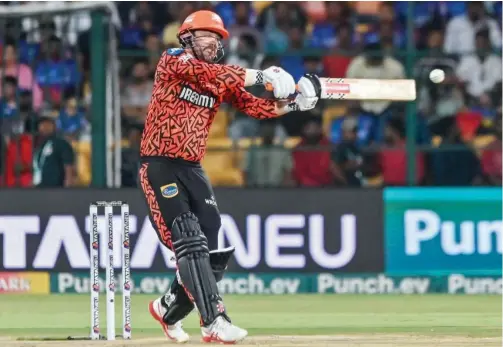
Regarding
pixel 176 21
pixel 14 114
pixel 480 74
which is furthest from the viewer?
pixel 176 21

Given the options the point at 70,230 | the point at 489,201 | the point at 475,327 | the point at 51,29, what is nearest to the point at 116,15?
the point at 51,29

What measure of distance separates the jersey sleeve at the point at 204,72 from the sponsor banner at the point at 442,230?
5.34 m

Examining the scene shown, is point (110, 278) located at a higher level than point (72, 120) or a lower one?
lower

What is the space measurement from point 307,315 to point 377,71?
11.5ft

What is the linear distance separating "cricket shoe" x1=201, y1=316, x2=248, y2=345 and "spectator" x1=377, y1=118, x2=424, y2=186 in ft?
18.1

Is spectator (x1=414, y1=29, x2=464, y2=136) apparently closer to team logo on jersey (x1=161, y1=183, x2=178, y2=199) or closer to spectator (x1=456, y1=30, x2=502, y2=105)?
spectator (x1=456, y1=30, x2=502, y2=105)

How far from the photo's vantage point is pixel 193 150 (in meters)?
7.79

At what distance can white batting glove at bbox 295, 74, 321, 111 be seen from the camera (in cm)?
756

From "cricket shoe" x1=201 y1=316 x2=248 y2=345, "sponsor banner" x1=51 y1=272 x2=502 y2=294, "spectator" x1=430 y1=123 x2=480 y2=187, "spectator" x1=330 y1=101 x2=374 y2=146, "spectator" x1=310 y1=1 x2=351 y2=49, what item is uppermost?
"spectator" x1=310 y1=1 x2=351 y2=49

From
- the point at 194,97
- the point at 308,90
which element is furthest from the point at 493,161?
the point at 194,97

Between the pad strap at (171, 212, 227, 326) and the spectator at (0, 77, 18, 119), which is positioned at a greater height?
the spectator at (0, 77, 18, 119)

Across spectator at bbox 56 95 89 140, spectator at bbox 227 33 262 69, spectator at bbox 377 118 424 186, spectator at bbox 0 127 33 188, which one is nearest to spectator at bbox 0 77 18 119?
spectator at bbox 0 127 33 188

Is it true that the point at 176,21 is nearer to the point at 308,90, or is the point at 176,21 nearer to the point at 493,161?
the point at 493,161

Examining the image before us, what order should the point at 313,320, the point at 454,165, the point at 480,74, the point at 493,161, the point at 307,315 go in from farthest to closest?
1. the point at 480,74
2. the point at 493,161
3. the point at 454,165
4. the point at 307,315
5. the point at 313,320
